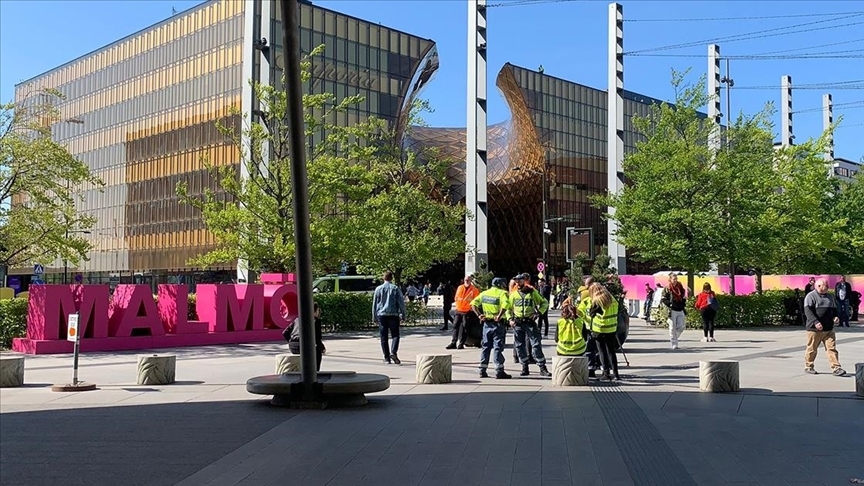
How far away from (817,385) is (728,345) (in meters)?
8.22

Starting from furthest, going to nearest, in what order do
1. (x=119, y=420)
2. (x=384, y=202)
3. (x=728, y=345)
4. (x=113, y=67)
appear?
(x=113, y=67) < (x=384, y=202) < (x=728, y=345) < (x=119, y=420)

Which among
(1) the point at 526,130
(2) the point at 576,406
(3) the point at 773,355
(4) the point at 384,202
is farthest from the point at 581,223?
(2) the point at 576,406

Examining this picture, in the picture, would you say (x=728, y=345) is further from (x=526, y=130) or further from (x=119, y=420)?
(x=526, y=130)

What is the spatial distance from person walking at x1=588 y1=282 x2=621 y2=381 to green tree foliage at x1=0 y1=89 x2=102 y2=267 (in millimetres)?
16668

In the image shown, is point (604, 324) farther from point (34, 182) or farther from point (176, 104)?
point (176, 104)

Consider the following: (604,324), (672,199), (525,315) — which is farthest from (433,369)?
(672,199)

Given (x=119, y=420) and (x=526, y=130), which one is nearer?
(x=119, y=420)

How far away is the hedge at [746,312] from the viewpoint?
26969 mm

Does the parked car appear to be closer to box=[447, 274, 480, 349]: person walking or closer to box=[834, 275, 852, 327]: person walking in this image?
box=[447, 274, 480, 349]: person walking

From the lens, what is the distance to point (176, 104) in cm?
6950

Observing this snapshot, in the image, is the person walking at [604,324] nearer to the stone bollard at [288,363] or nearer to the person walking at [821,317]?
the person walking at [821,317]

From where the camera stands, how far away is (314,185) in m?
24.8

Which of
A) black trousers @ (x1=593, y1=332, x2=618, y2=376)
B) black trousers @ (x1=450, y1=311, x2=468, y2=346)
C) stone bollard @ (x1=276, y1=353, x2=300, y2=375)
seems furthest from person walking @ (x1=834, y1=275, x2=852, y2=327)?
stone bollard @ (x1=276, y1=353, x2=300, y2=375)

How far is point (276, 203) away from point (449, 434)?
17164mm
